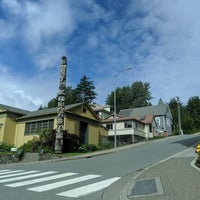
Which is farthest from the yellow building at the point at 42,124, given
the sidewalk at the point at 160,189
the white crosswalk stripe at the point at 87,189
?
the sidewalk at the point at 160,189

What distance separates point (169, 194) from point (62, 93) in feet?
66.4

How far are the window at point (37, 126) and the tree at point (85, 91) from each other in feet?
139

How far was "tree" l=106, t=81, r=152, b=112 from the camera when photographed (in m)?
87.6

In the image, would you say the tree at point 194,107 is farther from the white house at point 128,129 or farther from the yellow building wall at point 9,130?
the yellow building wall at point 9,130

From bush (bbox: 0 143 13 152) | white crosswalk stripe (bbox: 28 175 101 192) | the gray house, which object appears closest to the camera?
white crosswalk stripe (bbox: 28 175 101 192)

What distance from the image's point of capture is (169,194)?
6324 millimetres

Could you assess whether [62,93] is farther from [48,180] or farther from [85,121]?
[48,180]

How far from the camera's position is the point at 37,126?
98.4 ft

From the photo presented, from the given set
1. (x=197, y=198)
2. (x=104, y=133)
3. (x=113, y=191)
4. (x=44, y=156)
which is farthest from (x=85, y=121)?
(x=197, y=198)

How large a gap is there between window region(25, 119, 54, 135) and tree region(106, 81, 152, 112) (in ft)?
184

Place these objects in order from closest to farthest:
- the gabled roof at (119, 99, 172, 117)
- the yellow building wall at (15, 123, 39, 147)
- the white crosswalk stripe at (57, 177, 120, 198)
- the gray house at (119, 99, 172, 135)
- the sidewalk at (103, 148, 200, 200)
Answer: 1. the sidewalk at (103, 148, 200, 200)
2. the white crosswalk stripe at (57, 177, 120, 198)
3. the yellow building wall at (15, 123, 39, 147)
4. the gray house at (119, 99, 172, 135)
5. the gabled roof at (119, 99, 172, 117)

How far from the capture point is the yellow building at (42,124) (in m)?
29.1

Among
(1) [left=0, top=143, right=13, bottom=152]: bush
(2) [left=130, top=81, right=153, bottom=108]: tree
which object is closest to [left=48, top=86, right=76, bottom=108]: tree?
(2) [left=130, top=81, right=153, bottom=108]: tree

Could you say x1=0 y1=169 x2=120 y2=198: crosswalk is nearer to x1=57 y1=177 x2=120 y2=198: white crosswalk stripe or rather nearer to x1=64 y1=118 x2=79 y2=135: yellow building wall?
x1=57 y1=177 x2=120 y2=198: white crosswalk stripe
